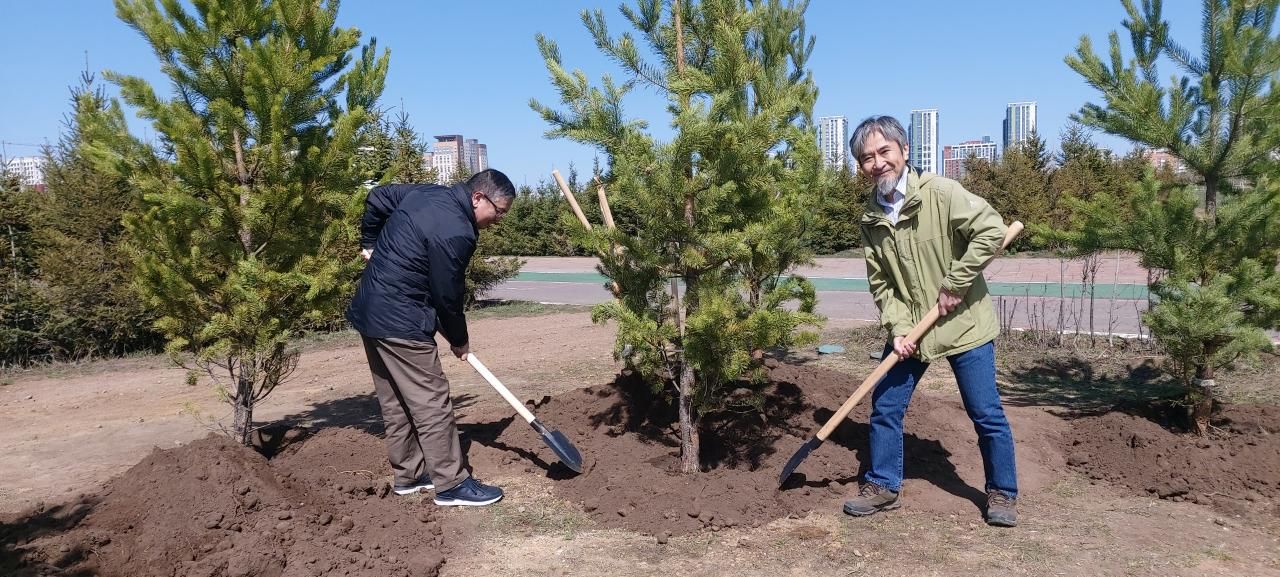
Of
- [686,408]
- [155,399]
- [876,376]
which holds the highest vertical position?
[876,376]

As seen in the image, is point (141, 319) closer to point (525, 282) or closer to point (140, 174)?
point (140, 174)

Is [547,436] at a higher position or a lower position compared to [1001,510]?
higher

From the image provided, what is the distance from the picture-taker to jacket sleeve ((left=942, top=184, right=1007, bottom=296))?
3.40 meters

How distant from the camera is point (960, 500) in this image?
3.94 metres

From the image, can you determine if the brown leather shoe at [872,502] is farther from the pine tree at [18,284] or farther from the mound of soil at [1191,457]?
the pine tree at [18,284]

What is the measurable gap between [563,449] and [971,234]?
2.33m

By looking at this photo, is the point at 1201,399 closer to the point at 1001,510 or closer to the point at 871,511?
the point at 1001,510

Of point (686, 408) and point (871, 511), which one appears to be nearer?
point (871, 511)

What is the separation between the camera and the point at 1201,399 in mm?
4445

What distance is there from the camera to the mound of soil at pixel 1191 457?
3.94 meters

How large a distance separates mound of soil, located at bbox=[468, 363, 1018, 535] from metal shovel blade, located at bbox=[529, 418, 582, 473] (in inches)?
3.0

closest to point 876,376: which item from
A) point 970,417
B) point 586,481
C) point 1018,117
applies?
point 970,417

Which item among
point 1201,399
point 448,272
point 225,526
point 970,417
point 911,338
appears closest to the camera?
point 225,526

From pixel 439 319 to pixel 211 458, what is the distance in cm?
126
